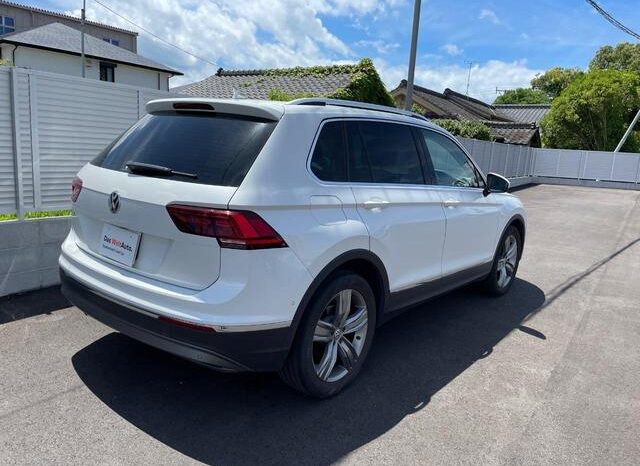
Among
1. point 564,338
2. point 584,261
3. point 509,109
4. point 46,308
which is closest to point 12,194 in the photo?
point 46,308

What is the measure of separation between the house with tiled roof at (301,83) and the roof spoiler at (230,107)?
8.94 m

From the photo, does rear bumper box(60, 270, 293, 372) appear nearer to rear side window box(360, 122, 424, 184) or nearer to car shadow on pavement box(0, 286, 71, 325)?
rear side window box(360, 122, 424, 184)

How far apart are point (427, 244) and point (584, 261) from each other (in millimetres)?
5201

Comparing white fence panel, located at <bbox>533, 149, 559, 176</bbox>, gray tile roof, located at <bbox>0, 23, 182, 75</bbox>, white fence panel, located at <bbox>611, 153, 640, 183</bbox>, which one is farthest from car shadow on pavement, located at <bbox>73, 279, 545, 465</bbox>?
gray tile roof, located at <bbox>0, 23, 182, 75</bbox>

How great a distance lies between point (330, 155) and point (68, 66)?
118ft

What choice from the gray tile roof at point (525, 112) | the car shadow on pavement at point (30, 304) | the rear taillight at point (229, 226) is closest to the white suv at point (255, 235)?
the rear taillight at point (229, 226)

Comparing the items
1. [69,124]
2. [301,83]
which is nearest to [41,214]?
[69,124]

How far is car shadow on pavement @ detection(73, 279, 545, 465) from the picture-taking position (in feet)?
9.00

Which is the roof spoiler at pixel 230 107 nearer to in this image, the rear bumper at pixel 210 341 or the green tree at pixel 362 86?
the rear bumper at pixel 210 341

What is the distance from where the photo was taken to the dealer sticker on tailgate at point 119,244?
9.40 feet

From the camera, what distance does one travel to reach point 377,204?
3.37m

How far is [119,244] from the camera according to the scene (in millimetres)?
2949

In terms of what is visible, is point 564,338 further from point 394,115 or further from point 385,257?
point 394,115

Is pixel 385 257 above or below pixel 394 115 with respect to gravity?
below
